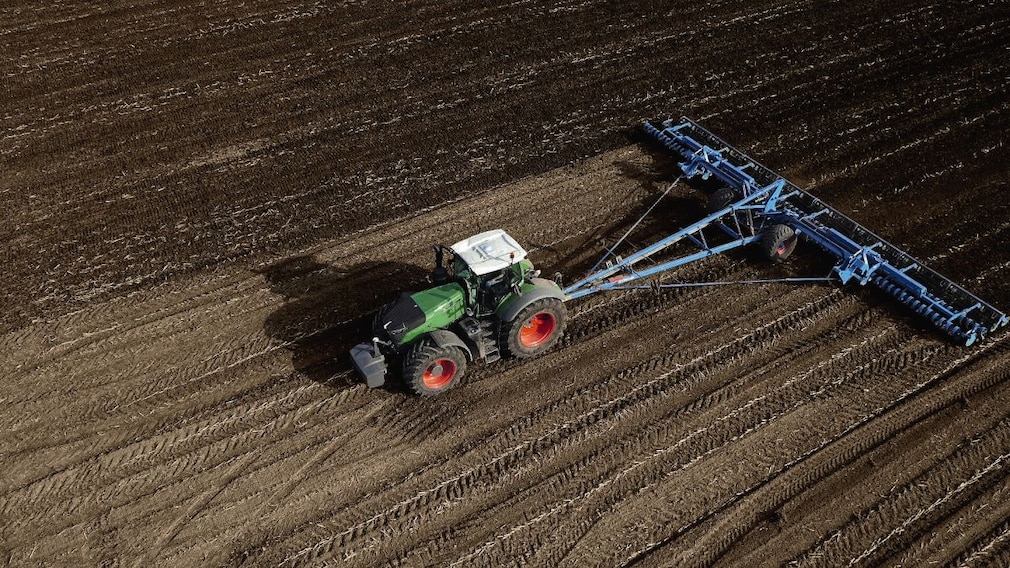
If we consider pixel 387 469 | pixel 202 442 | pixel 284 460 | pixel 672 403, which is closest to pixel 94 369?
pixel 202 442

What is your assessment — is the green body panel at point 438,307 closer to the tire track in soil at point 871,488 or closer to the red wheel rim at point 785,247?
the tire track in soil at point 871,488

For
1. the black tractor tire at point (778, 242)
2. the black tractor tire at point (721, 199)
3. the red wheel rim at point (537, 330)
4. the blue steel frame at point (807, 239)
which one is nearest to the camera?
the red wheel rim at point (537, 330)

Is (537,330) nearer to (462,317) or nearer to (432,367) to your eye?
(462,317)

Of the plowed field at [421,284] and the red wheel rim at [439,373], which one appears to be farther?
the red wheel rim at [439,373]

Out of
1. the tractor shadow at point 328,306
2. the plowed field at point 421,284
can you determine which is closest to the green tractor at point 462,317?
the plowed field at point 421,284

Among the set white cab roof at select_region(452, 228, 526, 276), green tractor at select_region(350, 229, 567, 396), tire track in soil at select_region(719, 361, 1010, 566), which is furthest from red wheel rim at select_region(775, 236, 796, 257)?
white cab roof at select_region(452, 228, 526, 276)

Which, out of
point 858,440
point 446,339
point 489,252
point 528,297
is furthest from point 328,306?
point 858,440

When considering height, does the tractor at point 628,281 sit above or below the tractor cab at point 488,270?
below
